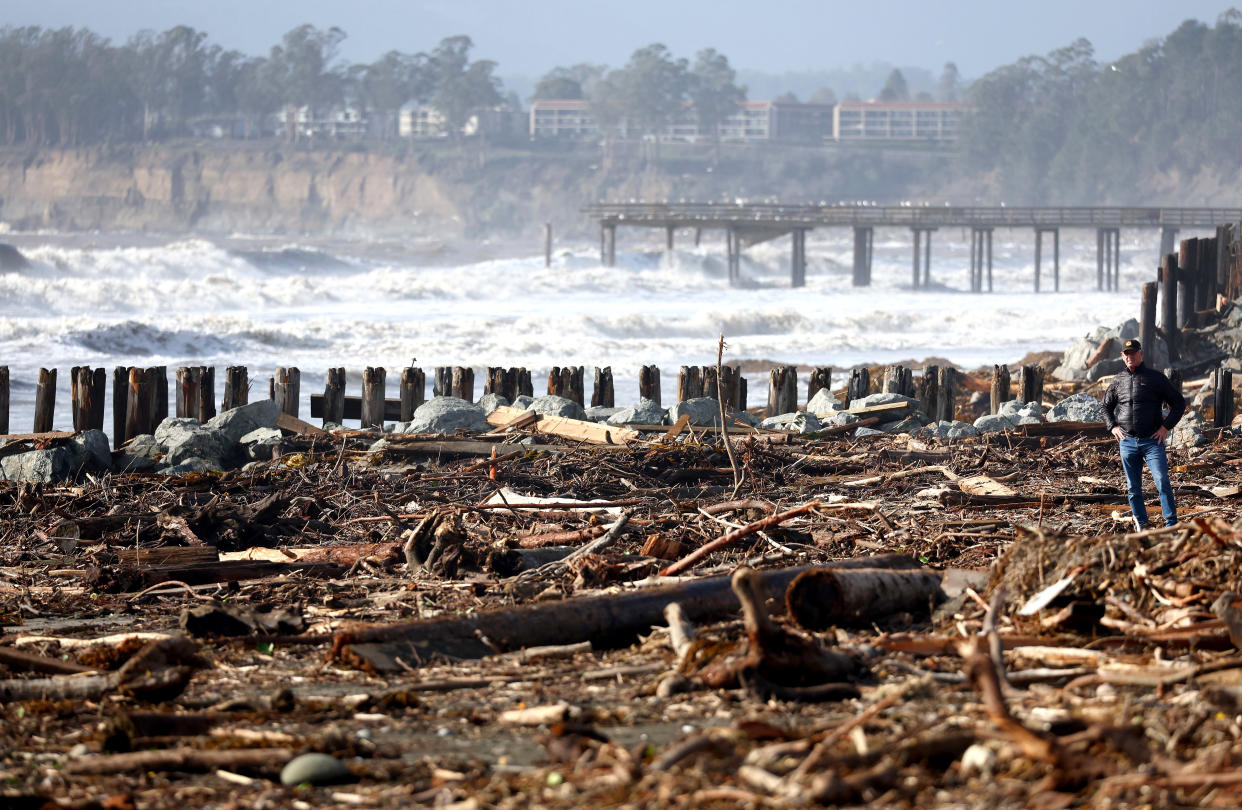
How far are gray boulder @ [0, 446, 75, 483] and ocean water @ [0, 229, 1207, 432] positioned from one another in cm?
658

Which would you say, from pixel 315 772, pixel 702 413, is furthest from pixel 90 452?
pixel 315 772

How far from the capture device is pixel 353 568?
23.3ft

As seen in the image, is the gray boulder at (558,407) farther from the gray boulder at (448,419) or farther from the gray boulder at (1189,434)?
the gray boulder at (1189,434)

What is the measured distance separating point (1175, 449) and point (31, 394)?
18.4m

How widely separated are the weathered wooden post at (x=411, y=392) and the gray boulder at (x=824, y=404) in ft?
12.9

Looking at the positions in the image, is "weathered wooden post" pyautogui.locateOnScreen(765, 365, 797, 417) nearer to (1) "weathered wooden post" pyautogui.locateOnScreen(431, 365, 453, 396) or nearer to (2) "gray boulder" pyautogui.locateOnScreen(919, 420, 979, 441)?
(2) "gray boulder" pyautogui.locateOnScreen(919, 420, 979, 441)

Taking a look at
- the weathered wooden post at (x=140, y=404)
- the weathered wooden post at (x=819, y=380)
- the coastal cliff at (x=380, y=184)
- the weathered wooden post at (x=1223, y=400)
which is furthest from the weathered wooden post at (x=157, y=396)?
the coastal cliff at (x=380, y=184)

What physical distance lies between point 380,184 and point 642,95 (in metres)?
32.8

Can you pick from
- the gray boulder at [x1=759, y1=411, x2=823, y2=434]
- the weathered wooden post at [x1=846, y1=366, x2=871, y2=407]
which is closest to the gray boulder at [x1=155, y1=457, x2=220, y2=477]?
the gray boulder at [x1=759, y1=411, x2=823, y2=434]

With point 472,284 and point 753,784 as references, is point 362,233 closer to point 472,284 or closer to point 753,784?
point 472,284

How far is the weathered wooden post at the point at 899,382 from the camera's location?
45.4ft

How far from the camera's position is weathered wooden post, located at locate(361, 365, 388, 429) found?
44.5 feet

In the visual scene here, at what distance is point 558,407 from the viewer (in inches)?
500

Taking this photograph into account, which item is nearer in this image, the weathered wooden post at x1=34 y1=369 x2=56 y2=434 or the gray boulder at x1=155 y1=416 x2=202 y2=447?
the gray boulder at x1=155 y1=416 x2=202 y2=447
